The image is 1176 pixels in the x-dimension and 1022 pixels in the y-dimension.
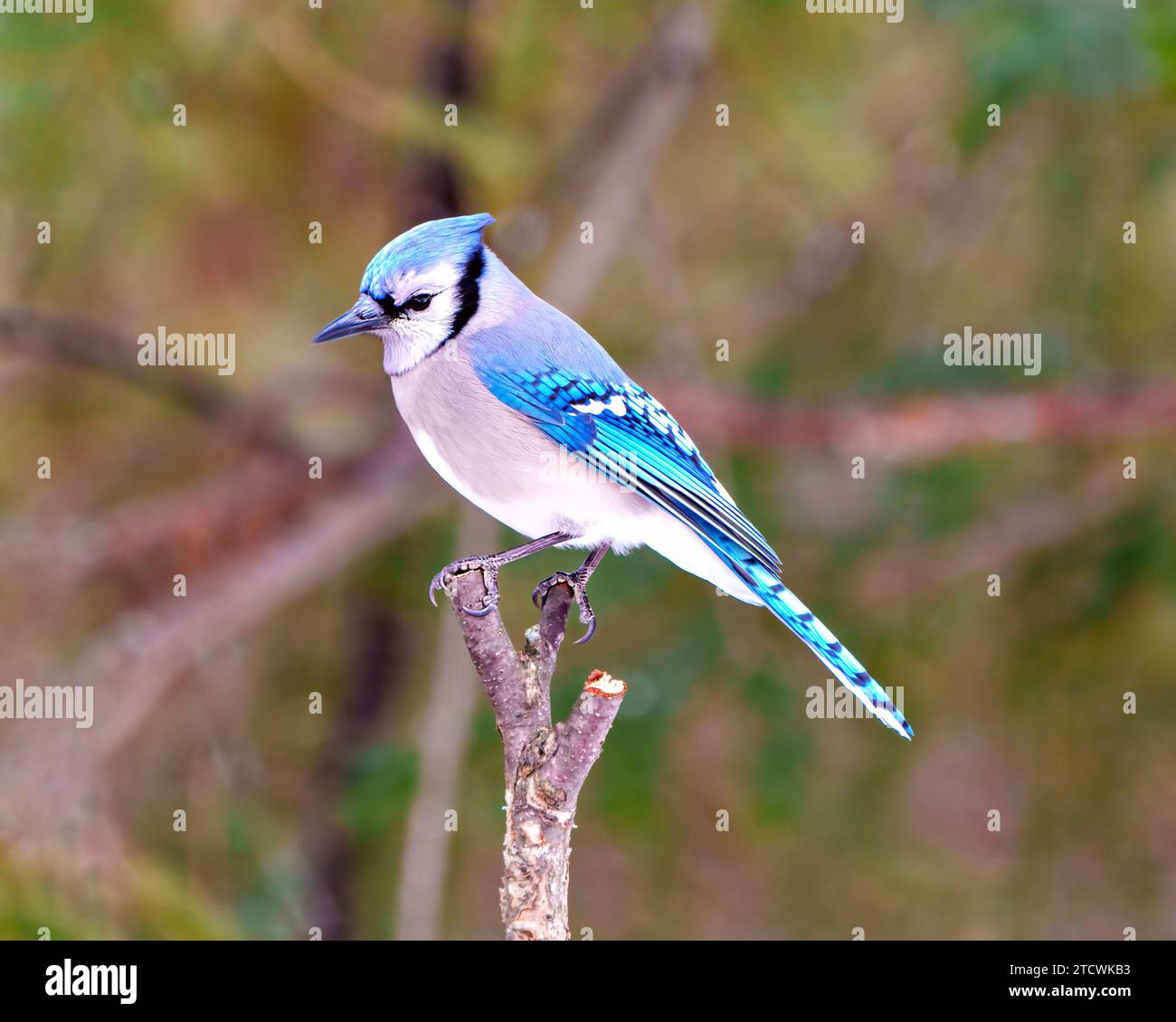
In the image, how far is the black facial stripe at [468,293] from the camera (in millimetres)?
2594

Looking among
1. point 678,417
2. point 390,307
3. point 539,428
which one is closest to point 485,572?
point 539,428

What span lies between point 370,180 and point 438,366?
2.59 metres

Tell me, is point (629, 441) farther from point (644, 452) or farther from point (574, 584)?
point (574, 584)

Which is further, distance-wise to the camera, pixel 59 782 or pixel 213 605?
pixel 213 605

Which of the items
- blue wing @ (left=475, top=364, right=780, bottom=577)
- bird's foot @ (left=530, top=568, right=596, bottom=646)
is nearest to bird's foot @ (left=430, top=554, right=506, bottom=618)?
bird's foot @ (left=530, top=568, right=596, bottom=646)

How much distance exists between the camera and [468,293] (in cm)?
266

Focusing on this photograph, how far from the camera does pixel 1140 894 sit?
4457mm

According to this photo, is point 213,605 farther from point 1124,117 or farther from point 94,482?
point 1124,117

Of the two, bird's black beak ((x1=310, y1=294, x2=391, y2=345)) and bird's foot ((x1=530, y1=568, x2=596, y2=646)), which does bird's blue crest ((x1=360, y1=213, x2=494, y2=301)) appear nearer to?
bird's black beak ((x1=310, y1=294, x2=391, y2=345))

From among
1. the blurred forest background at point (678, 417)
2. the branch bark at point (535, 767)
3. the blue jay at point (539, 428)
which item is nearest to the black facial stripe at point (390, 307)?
the blue jay at point (539, 428)

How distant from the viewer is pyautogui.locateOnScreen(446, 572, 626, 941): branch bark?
2033mm

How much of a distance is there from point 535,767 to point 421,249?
2.95ft
